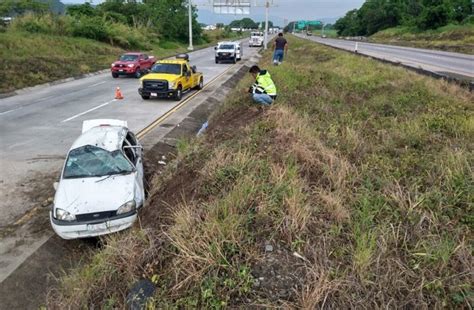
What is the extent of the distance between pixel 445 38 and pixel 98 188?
58612 millimetres

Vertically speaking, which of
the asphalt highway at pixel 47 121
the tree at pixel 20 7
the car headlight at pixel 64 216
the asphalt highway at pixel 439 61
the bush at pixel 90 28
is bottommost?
the asphalt highway at pixel 47 121

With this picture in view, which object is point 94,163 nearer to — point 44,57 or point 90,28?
point 44,57

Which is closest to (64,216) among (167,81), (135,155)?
(135,155)

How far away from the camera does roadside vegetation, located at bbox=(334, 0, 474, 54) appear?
160ft

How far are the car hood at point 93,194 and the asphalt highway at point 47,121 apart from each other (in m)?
1.46

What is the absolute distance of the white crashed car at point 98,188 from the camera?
18.4 ft

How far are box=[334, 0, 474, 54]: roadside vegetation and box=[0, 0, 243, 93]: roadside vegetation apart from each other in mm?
35339

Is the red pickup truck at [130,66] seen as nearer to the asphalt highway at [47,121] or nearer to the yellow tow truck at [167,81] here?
the asphalt highway at [47,121]

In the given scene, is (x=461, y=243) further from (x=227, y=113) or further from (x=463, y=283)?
(x=227, y=113)

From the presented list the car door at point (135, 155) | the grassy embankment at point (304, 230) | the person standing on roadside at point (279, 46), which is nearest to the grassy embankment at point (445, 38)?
the person standing on roadside at point (279, 46)

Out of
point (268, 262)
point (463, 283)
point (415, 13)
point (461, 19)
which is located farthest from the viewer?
point (415, 13)

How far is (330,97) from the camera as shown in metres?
12.4

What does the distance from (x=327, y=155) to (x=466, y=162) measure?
7.11 ft

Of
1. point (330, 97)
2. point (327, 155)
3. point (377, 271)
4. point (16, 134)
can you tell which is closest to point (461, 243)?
point (377, 271)
